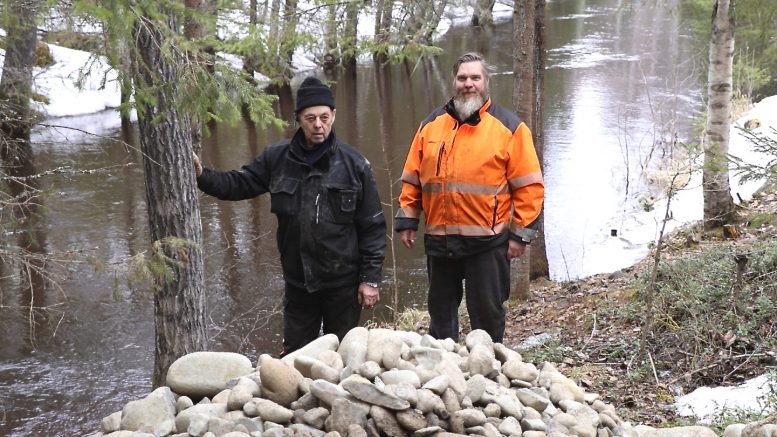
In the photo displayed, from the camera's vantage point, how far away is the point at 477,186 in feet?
16.0

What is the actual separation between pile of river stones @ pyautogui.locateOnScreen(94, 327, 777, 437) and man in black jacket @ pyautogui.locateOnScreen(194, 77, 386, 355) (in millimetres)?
547

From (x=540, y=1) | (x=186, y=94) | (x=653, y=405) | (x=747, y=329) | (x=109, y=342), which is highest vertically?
(x=540, y=1)

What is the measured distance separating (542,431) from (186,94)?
8.21ft

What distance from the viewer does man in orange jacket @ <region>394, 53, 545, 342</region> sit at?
487 centimetres

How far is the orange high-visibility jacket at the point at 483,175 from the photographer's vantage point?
191 inches

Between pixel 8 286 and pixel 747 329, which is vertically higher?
pixel 747 329

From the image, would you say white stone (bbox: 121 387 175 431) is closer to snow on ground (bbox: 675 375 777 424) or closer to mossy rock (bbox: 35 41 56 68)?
snow on ground (bbox: 675 375 777 424)

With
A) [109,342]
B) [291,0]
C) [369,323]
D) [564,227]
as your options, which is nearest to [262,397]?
[369,323]

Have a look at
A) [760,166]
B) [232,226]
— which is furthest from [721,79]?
[232,226]

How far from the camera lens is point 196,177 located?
198 inches

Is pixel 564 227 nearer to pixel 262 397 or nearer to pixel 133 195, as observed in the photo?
pixel 133 195

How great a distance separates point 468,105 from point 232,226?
8.03 meters

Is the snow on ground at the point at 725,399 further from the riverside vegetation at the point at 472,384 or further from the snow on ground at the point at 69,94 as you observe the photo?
the snow on ground at the point at 69,94

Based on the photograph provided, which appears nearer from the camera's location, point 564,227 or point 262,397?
point 262,397
